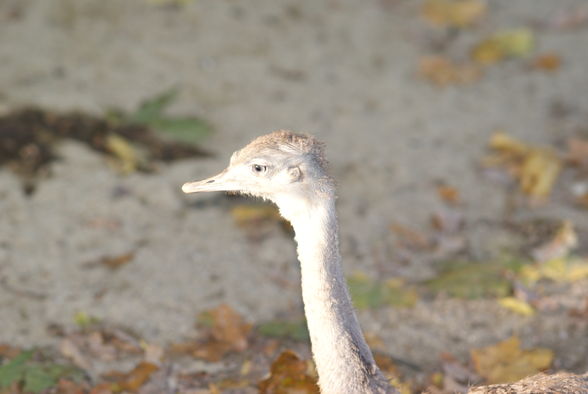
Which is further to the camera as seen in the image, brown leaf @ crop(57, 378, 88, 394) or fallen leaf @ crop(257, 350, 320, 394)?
brown leaf @ crop(57, 378, 88, 394)

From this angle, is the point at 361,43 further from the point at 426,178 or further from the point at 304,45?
the point at 426,178

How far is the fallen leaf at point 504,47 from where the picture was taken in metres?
7.81

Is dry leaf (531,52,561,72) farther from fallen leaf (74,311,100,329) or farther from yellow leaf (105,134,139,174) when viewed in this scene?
fallen leaf (74,311,100,329)

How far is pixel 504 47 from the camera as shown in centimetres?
786

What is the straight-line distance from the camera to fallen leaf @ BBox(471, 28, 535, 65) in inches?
308

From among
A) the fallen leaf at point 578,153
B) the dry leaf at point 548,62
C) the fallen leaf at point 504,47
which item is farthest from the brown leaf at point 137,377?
the dry leaf at point 548,62

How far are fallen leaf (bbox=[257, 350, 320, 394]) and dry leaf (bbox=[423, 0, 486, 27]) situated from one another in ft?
17.3

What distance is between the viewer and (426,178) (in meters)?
6.34

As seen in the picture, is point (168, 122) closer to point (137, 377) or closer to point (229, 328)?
point (229, 328)

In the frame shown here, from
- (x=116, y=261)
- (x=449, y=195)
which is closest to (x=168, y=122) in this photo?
(x=116, y=261)

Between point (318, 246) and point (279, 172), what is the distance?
0.31 metres

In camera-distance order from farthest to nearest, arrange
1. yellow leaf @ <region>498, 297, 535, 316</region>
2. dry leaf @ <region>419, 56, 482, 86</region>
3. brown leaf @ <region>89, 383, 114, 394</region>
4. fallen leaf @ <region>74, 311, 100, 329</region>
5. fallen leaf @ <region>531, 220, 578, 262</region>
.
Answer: dry leaf @ <region>419, 56, 482, 86</region>, fallen leaf @ <region>531, 220, 578, 262</region>, yellow leaf @ <region>498, 297, 535, 316</region>, fallen leaf @ <region>74, 311, 100, 329</region>, brown leaf @ <region>89, 383, 114, 394</region>

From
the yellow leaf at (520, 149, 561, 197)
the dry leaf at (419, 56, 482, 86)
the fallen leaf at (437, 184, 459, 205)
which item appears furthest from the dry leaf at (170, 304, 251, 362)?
the dry leaf at (419, 56, 482, 86)

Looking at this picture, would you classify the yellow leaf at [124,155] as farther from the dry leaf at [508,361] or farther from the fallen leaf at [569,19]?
the fallen leaf at [569,19]
